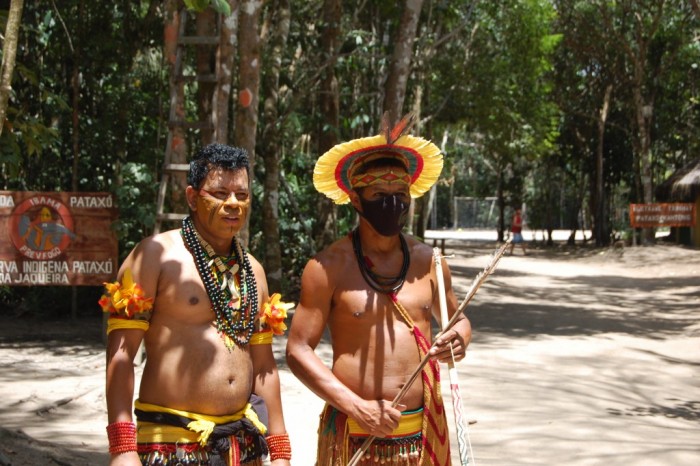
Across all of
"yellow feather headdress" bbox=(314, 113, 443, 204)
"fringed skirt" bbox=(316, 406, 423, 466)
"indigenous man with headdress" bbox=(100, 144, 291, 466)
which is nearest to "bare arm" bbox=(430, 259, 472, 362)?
"fringed skirt" bbox=(316, 406, 423, 466)

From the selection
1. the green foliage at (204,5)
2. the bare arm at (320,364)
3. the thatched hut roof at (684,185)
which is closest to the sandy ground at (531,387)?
the bare arm at (320,364)

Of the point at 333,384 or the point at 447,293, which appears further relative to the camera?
the point at 447,293

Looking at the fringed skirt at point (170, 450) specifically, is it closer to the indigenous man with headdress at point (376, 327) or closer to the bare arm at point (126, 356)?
the bare arm at point (126, 356)

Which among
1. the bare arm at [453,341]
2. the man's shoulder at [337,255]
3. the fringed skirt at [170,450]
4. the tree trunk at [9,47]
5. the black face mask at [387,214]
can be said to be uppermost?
the tree trunk at [9,47]

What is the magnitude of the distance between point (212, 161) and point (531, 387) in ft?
21.5

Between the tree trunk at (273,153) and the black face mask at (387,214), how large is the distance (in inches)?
348

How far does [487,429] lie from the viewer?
295 inches

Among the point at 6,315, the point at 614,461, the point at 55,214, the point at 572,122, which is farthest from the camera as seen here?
the point at 572,122

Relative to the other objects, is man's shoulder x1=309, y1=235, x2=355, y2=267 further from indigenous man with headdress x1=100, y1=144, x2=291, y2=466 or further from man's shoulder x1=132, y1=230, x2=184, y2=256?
man's shoulder x1=132, y1=230, x2=184, y2=256

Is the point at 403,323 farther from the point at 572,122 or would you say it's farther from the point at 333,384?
the point at 572,122

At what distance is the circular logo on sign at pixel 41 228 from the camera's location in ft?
34.6

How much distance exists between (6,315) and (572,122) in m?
27.1

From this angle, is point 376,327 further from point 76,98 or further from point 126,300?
point 76,98

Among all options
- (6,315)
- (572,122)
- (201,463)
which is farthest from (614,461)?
(572,122)
